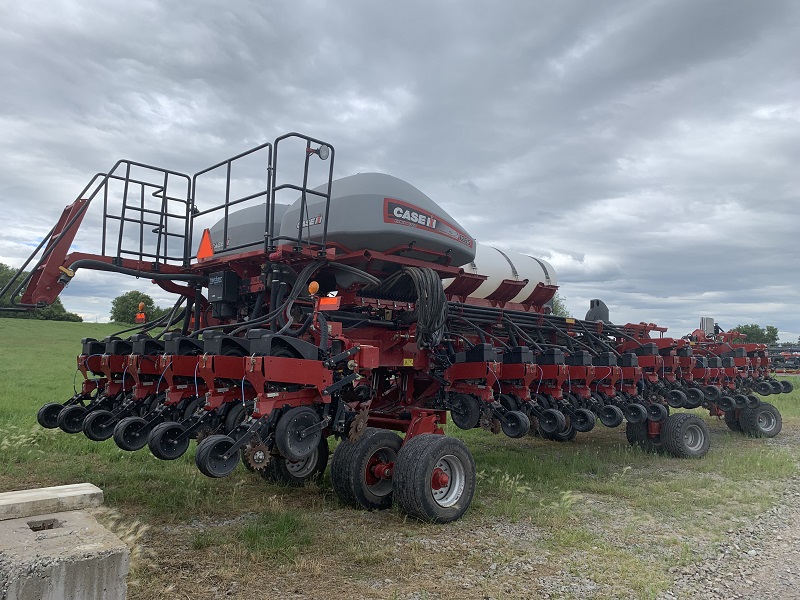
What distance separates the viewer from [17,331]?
119 feet

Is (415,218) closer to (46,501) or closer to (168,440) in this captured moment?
(168,440)

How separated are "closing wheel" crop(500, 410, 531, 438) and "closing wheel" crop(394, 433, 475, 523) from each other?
96 cm

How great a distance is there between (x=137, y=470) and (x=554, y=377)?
5.36 m

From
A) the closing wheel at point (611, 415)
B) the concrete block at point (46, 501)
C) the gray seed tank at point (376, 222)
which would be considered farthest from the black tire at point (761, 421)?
the concrete block at point (46, 501)

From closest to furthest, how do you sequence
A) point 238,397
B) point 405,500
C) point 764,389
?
point 238,397
point 405,500
point 764,389

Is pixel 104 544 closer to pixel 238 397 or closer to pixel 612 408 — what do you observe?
pixel 238 397

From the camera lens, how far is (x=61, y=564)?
10.2 feet

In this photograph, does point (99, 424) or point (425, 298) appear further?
point (425, 298)

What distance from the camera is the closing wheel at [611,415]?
27.6 feet

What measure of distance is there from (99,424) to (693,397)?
896 cm

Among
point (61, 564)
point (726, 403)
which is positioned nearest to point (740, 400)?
point (726, 403)

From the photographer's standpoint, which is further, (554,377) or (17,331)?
(17,331)

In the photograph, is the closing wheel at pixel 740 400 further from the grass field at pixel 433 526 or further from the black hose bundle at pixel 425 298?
the black hose bundle at pixel 425 298

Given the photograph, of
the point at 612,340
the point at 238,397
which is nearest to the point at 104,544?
the point at 238,397
